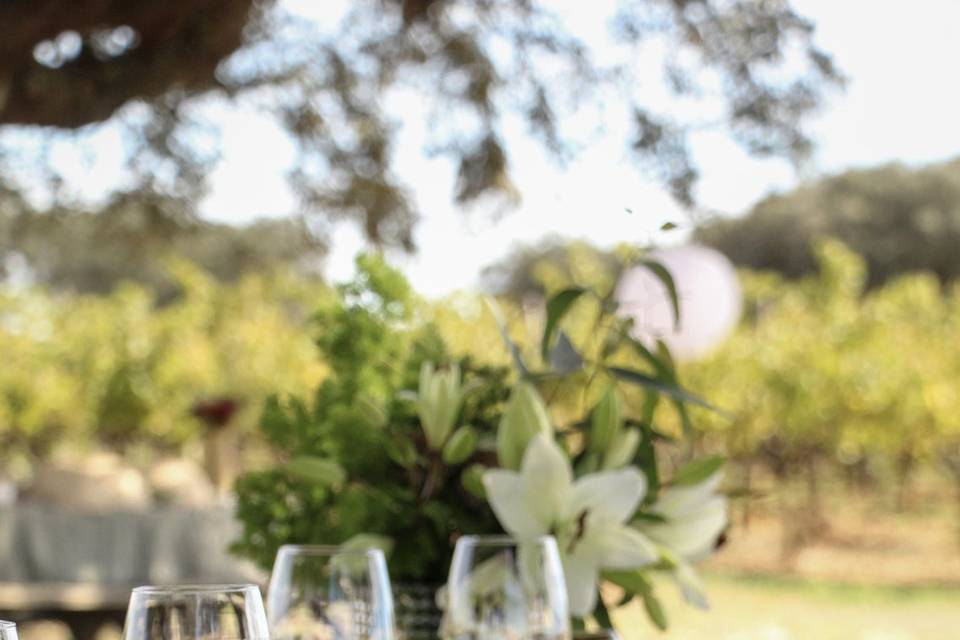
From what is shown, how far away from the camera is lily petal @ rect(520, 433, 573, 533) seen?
95cm

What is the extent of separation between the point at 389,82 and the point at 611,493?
3.27 meters

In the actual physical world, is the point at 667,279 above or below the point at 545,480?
above

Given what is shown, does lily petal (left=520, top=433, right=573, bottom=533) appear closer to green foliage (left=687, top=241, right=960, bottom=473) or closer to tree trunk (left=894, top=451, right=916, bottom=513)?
green foliage (left=687, top=241, right=960, bottom=473)

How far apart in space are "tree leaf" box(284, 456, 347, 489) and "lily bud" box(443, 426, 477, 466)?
88 millimetres

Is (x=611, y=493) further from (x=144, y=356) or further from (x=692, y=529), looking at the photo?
(x=144, y=356)

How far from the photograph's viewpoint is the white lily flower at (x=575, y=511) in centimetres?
96

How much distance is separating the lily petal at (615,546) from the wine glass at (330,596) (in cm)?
22

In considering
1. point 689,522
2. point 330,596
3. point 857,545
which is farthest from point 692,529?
point 857,545

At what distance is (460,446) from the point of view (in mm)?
1012

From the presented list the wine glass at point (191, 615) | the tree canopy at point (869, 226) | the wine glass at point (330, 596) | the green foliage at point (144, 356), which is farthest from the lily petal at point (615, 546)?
the tree canopy at point (869, 226)

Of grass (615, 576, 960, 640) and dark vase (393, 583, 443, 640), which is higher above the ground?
dark vase (393, 583, 443, 640)

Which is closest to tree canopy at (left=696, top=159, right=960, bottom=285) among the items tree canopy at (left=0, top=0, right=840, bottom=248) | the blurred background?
the blurred background

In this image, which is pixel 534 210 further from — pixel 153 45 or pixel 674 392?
pixel 674 392

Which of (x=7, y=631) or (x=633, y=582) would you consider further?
(x=633, y=582)
